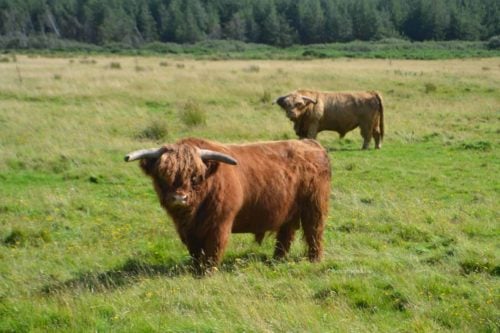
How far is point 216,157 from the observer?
6508 mm

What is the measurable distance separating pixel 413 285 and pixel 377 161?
8.68 metres

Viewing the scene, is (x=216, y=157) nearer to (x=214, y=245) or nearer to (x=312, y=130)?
(x=214, y=245)

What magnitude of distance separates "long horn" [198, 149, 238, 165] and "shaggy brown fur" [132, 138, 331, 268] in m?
0.07

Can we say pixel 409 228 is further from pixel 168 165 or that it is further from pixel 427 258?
pixel 168 165

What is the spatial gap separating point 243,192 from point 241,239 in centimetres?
153

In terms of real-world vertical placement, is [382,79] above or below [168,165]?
below

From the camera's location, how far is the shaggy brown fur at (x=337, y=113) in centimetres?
1703

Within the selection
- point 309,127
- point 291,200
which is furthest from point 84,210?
point 309,127

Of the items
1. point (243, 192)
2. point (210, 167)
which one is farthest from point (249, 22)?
point (210, 167)

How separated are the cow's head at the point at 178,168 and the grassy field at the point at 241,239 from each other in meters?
0.84

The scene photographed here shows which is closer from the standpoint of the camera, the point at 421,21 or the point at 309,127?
the point at 309,127

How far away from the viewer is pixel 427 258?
7535 mm

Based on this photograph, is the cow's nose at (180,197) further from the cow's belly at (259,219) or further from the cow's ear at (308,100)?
the cow's ear at (308,100)

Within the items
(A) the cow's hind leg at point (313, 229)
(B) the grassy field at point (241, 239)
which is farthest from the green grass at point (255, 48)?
(A) the cow's hind leg at point (313, 229)
